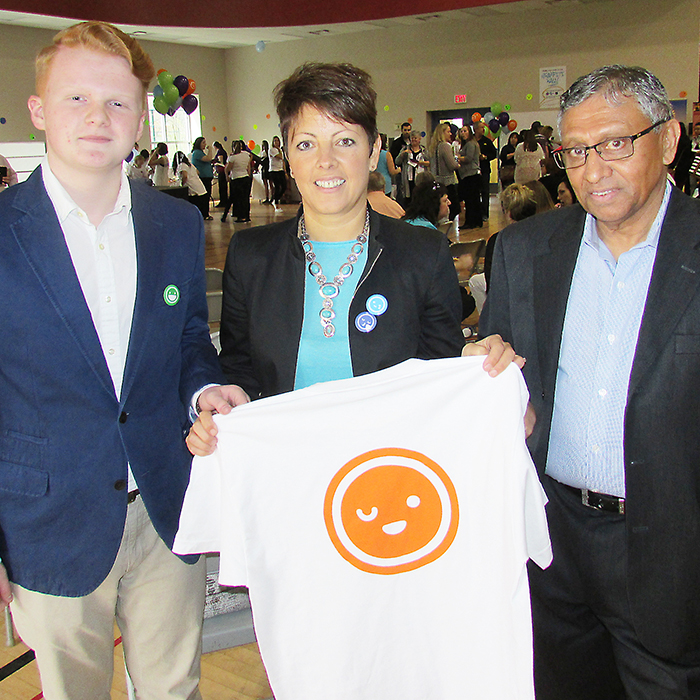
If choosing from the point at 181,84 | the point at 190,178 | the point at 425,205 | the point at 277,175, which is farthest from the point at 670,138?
the point at 277,175

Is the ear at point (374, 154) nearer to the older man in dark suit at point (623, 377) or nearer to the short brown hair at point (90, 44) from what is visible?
the older man in dark suit at point (623, 377)

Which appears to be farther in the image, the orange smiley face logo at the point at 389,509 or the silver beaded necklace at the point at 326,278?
the silver beaded necklace at the point at 326,278

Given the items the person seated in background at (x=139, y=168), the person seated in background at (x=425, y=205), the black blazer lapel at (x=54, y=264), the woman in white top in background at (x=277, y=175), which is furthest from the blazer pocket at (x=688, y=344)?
the woman in white top in background at (x=277, y=175)

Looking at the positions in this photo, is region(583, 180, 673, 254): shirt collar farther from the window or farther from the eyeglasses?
the window

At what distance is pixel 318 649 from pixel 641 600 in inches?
30.5

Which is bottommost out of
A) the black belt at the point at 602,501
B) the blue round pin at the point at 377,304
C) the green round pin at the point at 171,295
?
the black belt at the point at 602,501

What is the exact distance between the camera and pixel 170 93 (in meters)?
14.4

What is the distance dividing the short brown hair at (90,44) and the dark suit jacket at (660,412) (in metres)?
1.09

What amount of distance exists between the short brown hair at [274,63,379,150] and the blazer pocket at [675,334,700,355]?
868mm

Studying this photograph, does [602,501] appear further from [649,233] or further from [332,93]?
[332,93]

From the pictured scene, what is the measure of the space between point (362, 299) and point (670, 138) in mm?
830

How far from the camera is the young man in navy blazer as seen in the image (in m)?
1.38

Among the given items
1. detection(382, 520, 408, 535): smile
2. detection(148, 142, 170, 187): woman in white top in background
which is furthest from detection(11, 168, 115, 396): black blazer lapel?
detection(148, 142, 170, 187): woman in white top in background

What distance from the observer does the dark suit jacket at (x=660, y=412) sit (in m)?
1.47
